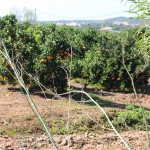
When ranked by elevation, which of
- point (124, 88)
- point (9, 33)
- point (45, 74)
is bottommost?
point (124, 88)

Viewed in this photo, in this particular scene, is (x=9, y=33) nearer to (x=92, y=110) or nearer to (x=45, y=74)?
(x=45, y=74)

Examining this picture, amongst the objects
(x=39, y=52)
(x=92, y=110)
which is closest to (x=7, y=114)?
(x=92, y=110)

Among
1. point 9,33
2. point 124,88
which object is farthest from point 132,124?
point 124,88

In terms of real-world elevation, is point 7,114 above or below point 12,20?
below

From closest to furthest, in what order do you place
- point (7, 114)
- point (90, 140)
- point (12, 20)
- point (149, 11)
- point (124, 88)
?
point (149, 11) → point (90, 140) → point (7, 114) → point (12, 20) → point (124, 88)

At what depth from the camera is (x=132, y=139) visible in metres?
6.14

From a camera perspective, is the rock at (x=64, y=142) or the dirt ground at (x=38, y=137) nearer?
the dirt ground at (x=38, y=137)

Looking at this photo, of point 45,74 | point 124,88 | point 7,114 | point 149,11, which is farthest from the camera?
point 124,88

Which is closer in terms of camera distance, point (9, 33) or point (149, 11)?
point (149, 11)

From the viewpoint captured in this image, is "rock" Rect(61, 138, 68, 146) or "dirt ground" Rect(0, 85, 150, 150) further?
"rock" Rect(61, 138, 68, 146)

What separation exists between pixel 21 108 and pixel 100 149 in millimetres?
2609

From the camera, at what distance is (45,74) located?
31.5 feet

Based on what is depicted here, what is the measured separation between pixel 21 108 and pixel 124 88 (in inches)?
221

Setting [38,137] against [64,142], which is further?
[38,137]
